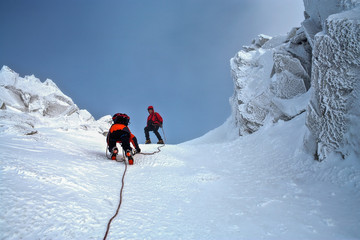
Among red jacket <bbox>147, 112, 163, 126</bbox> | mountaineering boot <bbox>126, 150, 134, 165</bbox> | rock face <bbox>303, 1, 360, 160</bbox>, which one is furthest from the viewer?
red jacket <bbox>147, 112, 163, 126</bbox>

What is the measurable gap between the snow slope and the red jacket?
22.9ft

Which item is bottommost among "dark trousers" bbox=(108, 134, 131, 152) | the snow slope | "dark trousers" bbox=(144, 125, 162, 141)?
the snow slope

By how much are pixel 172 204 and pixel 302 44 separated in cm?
1261

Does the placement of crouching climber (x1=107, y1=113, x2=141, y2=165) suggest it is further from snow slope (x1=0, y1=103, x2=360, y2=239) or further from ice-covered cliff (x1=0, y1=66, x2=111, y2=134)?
ice-covered cliff (x1=0, y1=66, x2=111, y2=134)

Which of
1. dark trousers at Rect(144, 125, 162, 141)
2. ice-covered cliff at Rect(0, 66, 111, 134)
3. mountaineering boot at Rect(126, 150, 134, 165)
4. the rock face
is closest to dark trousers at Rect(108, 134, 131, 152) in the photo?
mountaineering boot at Rect(126, 150, 134, 165)

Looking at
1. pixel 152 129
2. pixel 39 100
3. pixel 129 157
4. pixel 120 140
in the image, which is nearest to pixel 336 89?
pixel 129 157

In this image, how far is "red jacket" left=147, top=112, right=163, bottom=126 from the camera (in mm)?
11820

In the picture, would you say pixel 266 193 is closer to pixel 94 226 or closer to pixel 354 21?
pixel 94 226

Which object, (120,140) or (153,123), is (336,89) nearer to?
(120,140)

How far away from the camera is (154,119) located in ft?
38.9

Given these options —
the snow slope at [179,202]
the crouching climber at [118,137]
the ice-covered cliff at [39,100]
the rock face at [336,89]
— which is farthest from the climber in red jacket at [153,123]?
the ice-covered cliff at [39,100]

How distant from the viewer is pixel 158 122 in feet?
38.8

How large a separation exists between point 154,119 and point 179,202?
353 inches

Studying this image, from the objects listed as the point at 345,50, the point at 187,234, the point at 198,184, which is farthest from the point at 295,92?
the point at 187,234
